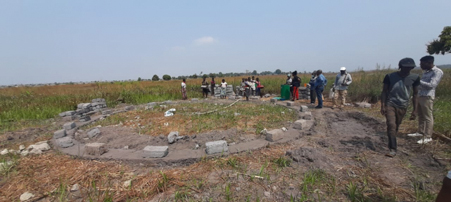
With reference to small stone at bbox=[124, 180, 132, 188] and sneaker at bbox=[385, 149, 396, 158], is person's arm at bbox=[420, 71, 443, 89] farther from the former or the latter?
small stone at bbox=[124, 180, 132, 188]

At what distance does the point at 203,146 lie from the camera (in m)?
4.00

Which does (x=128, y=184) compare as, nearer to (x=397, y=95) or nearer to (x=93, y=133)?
(x=93, y=133)

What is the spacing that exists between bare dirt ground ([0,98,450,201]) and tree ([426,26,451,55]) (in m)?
24.6

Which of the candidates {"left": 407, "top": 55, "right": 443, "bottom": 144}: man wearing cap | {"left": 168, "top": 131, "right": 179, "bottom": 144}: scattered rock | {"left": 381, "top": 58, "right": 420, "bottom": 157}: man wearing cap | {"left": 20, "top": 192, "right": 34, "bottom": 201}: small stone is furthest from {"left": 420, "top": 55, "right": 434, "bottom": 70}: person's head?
{"left": 20, "top": 192, "right": 34, "bottom": 201}: small stone

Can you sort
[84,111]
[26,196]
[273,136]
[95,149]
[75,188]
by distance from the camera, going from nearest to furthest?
1. [26,196]
2. [75,188]
3. [95,149]
4. [273,136]
5. [84,111]

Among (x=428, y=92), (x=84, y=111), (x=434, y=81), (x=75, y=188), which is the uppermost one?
(x=434, y=81)

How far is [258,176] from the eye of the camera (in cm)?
279

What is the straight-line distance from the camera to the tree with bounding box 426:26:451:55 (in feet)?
62.9

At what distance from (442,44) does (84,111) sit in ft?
104

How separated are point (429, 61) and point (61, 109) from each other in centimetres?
1261

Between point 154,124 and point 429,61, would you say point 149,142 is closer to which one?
point 154,124


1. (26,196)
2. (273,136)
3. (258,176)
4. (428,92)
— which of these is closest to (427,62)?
(428,92)

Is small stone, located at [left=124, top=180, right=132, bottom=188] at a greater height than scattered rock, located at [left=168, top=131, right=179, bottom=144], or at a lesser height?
lesser

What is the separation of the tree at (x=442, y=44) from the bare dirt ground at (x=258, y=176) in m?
24.6
